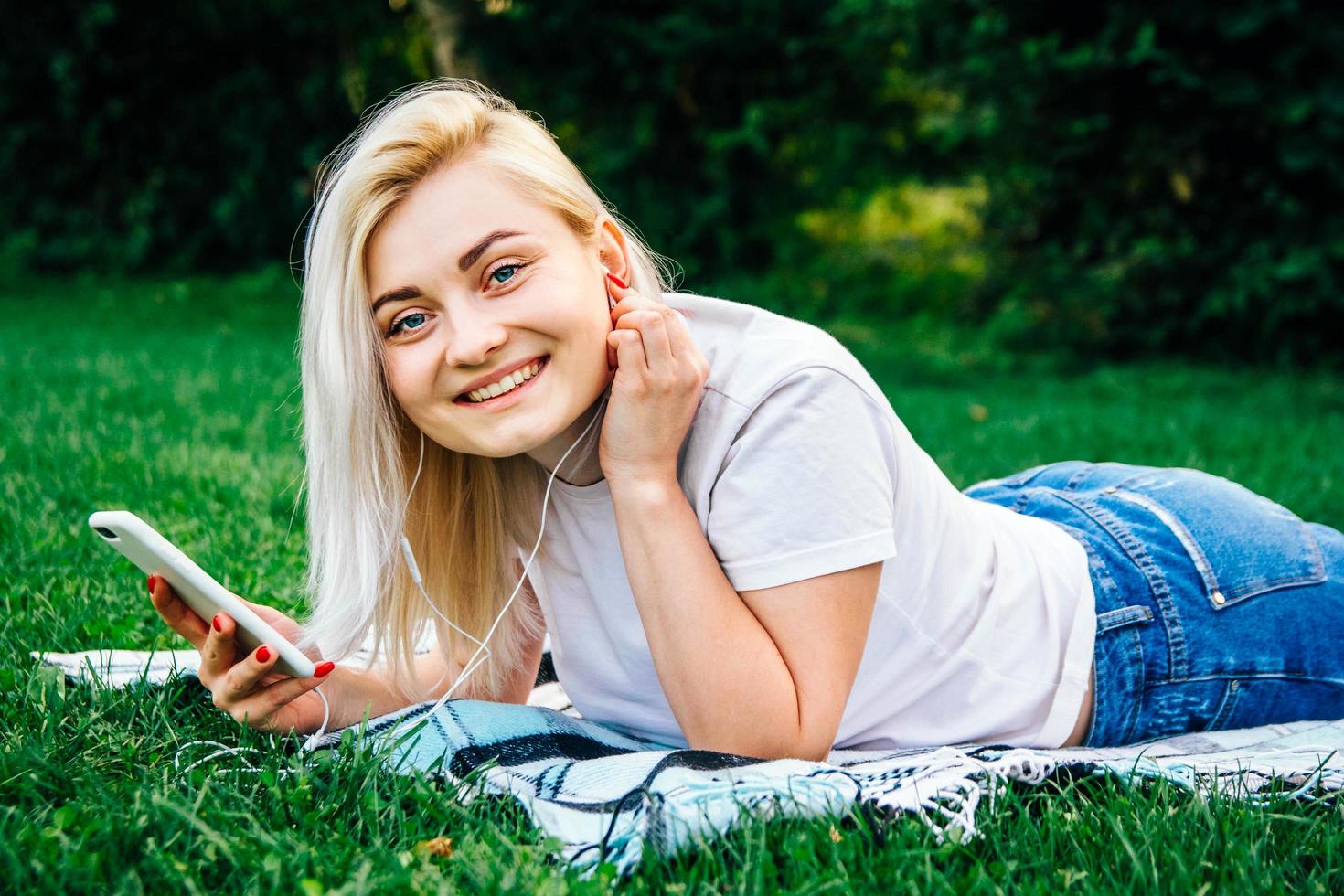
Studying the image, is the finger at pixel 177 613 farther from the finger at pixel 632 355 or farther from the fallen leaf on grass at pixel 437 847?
the finger at pixel 632 355

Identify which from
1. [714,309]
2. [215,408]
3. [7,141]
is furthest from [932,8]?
[7,141]

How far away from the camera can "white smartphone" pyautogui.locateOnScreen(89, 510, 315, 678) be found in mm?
1888

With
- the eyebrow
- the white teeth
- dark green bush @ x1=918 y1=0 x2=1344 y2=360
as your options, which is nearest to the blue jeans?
the white teeth

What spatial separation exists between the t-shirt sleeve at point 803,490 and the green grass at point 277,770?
0.39 m

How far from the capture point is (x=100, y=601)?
2.94 metres

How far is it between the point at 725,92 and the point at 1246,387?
494 centimetres

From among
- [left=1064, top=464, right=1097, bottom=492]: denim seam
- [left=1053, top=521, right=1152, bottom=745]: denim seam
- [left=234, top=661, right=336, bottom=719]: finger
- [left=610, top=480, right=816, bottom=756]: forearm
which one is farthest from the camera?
[left=1064, top=464, right=1097, bottom=492]: denim seam

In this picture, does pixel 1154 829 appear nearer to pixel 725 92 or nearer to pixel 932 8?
pixel 932 8

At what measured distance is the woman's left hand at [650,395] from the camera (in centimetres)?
192

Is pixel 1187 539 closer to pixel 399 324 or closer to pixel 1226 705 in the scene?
pixel 1226 705

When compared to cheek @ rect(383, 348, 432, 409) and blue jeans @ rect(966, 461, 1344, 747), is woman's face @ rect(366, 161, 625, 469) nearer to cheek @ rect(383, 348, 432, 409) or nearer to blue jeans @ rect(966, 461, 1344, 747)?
cheek @ rect(383, 348, 432, 409)

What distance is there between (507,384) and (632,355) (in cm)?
21

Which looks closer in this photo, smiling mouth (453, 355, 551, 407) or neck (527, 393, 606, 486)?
smiling mouth (453, 355, 551, 407)

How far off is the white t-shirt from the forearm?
0.22 feet
